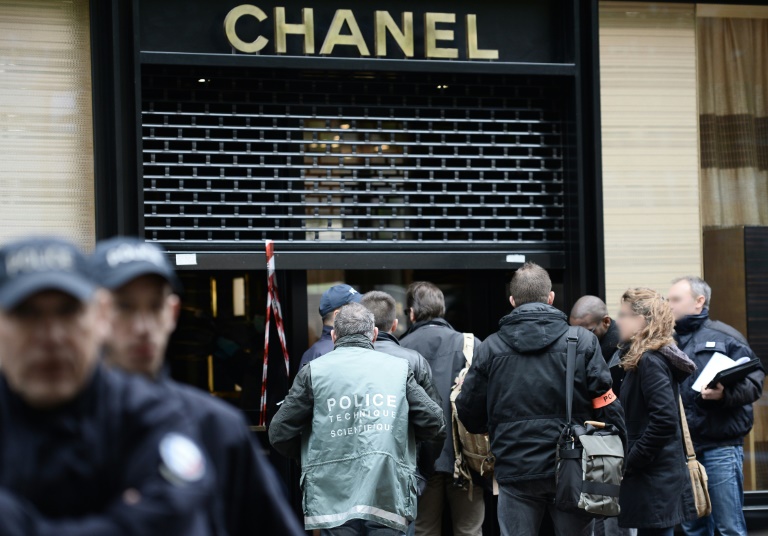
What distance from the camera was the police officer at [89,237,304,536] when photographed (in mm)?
2426

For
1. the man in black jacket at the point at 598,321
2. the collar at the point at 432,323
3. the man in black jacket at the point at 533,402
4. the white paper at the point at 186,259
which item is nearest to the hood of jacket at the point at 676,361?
the man in black jacket at the point at 533,402

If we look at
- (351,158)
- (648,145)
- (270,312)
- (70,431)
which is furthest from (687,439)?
(70,431)

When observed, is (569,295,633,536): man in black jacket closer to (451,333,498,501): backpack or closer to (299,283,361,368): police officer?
(451,333,498,501): backpack

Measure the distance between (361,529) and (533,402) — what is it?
109 cm

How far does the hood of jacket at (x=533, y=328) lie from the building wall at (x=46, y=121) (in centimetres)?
283

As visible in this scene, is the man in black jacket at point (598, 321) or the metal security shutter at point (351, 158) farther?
the metal security shutter at point (351, 158)

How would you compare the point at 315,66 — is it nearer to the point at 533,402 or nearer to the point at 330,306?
the point at 330,306

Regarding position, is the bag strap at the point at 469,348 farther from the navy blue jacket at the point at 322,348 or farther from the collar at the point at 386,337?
the navy blue jacket at the point at 322,348


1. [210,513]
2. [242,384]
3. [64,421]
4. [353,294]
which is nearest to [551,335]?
[353,294]

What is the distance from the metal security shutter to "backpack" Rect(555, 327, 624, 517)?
2200 mm

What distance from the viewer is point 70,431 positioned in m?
2.12

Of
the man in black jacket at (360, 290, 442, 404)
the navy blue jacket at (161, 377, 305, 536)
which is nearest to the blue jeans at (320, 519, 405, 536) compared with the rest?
the man in black jacket at (360, 290, 442, 404)

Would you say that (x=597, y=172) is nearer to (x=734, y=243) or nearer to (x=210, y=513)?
(x=734, y=243)

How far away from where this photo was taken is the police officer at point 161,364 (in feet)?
7.96
